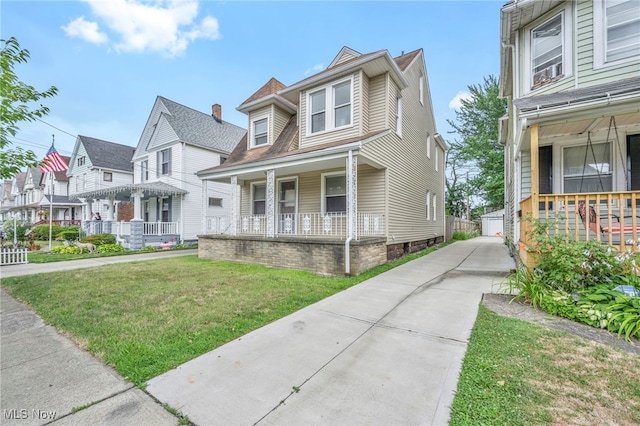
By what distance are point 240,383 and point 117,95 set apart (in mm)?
24429

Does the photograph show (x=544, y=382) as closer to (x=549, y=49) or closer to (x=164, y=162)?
(x=549, y=49)

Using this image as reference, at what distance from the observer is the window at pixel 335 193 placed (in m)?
9.83

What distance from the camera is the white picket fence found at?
32.5ft

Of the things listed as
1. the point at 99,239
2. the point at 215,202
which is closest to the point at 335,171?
the point at 215,202

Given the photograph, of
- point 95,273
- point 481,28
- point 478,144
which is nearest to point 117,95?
point 95,273

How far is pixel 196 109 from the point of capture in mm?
19156

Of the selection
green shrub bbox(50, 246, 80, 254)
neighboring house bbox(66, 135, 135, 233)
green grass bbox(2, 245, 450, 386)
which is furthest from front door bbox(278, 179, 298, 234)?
neighboring house bbox(66, 135, 135, 233)

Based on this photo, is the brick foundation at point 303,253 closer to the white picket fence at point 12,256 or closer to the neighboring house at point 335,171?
the neighboring house at point 335,171

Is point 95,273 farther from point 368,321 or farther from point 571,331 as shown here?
point 571,331

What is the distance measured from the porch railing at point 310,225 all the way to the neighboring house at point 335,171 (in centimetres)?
4

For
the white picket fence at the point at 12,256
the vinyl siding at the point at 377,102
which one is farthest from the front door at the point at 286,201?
the white picket fence at the point at 12,256

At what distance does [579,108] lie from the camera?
4969mm

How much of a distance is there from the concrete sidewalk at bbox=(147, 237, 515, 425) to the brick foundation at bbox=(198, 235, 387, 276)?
2613 millimetres

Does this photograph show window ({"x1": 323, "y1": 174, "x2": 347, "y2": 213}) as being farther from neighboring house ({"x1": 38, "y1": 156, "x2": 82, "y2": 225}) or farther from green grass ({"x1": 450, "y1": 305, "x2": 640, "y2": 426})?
neighboring house ({"x1": 38, "y1": 156, "x2": 82, "y2": 225})
